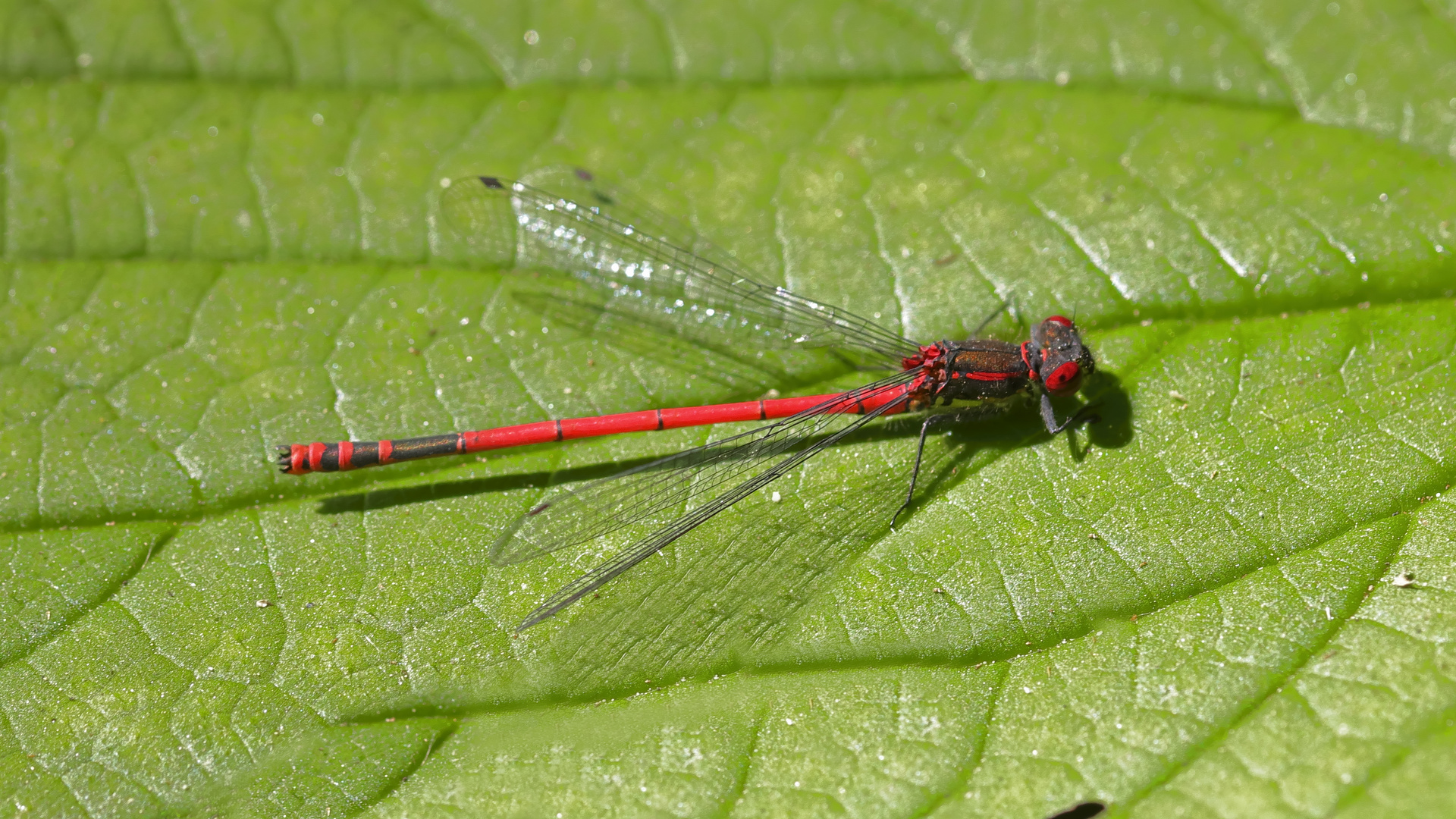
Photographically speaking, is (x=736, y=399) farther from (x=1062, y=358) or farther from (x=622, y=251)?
(x=1062, y=358)

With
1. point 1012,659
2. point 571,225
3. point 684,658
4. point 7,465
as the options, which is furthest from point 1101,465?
point 7,465

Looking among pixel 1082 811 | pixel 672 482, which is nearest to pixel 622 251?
→ pixel 672 482

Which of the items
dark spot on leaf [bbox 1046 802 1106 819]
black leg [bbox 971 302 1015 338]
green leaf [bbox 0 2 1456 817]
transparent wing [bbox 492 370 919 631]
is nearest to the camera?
dark spot on leaf [bbox 1046 802 1106 819]

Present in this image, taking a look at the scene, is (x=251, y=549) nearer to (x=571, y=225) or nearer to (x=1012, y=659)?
(x=571, y=225)

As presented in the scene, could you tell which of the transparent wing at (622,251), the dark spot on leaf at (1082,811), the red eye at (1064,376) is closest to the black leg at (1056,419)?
the red eye at (1064,376)

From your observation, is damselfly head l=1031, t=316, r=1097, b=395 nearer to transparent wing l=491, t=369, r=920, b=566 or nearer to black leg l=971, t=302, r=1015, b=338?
black leg l=971, t=302, r=1015, b=338

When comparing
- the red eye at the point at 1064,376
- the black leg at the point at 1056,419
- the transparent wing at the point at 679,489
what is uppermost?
the red eye at the point at 1064,376

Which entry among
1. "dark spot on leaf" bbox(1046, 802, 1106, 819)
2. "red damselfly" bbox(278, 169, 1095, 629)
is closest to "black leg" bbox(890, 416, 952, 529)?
"red damselfly" bbox(278, 169, 1095, 629)

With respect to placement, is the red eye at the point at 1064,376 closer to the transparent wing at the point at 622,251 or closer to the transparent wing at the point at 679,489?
the transparent wing at the point at 679,489

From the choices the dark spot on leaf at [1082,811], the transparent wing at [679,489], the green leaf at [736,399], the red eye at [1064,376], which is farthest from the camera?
the red eye at [1064,376]
